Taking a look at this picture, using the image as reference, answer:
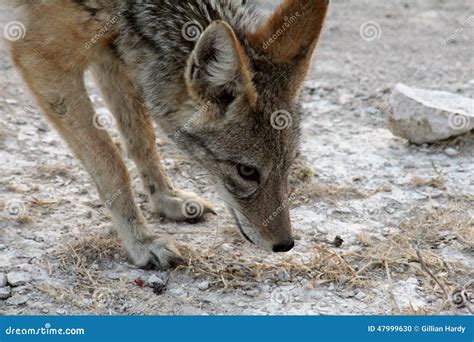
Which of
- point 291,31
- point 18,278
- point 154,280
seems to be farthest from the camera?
point 154,280

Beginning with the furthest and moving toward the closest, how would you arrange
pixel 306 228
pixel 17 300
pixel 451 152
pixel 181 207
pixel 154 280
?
pixel 451 152
pixel 181 207
pixel 306 228
pixel 154 280
pixel 17 300

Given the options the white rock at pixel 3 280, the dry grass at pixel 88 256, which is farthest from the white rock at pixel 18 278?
the dry grass at pixel 88 256

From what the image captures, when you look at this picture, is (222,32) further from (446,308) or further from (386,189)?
(386,189)

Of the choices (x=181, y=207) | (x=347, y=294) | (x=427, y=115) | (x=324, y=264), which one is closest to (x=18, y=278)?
(x=181, y=207)

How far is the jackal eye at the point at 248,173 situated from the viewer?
5648mm

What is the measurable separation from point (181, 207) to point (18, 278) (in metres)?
1.68

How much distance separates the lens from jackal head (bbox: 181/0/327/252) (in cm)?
536

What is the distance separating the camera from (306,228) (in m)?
6.63

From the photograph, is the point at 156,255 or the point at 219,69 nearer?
the point at 219,69

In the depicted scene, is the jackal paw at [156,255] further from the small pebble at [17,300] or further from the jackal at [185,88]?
the small pebble at [17,300]

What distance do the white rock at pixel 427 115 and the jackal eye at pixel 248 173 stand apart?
2649 mm

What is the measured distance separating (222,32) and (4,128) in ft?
12.9

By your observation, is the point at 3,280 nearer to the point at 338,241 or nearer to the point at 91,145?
the point at 91,145

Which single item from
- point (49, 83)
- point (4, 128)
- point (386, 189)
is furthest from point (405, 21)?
point (49, 83)
